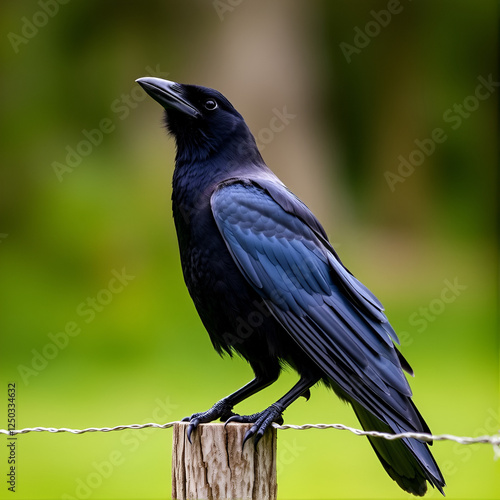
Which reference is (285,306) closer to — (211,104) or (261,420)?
(261,420)

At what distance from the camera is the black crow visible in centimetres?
285

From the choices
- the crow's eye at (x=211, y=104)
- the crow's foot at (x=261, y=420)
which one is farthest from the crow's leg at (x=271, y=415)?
the crow's eye at (x=211, y=104)

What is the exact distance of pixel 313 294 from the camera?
9.92 feet

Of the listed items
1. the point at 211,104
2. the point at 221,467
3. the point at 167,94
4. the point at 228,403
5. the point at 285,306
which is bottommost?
the point at 221,467

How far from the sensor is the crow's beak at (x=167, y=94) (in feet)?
11.1

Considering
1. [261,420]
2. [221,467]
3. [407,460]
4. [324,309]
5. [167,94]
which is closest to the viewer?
[221,467]

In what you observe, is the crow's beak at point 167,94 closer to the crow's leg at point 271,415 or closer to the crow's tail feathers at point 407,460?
the crow's leg at point 271,415

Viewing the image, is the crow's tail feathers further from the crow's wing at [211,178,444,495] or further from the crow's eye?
the crow's eye

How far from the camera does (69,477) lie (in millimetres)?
5383

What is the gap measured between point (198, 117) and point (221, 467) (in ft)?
5.43

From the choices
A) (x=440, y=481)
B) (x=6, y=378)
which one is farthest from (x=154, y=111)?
(x=440, y=481)

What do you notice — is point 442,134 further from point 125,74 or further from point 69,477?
point 69,477

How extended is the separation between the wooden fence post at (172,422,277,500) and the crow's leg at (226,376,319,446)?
0.10 ft

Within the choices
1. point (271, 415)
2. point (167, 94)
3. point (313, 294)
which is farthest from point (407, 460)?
point (167, 94)
